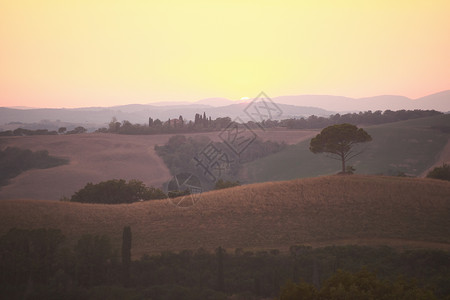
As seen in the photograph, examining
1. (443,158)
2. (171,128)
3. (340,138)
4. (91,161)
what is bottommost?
(91,161)

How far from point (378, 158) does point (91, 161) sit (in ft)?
232

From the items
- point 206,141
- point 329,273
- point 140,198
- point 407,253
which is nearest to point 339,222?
point 407,253

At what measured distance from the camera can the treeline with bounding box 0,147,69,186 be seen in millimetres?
92681

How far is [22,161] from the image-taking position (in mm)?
96938

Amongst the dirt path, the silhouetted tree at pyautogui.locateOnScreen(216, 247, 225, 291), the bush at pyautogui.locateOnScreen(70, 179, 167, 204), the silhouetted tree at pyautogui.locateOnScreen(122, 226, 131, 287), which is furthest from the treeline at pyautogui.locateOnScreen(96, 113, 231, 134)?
the silhouetted tree at pyautogui.locateOnScreen(216, 247, 225, 291)

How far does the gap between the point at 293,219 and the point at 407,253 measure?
11.7 meters

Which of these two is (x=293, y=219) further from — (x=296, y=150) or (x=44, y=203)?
(x=296, y=150)

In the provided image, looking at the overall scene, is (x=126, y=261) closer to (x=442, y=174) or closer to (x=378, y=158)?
(x=442, y=174)

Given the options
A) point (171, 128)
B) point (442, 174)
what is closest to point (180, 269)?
point (442, 174)

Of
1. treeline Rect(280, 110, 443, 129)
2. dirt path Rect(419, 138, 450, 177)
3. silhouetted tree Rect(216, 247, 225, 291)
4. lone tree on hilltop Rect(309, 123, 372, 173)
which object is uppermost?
treeline Rect(280, 110, 443, 129)

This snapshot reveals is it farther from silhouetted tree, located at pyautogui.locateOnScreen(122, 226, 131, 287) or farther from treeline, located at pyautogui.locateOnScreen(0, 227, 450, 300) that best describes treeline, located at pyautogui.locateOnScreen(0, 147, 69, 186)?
silhouetted tree, located at pyautogui.locateOnScreen(122, 226, 131, 287)

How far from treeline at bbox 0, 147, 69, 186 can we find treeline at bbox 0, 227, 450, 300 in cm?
6978

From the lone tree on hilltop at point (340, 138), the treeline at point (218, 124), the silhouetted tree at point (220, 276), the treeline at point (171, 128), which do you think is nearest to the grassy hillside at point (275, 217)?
the silhouetted tree at point (220, 276)

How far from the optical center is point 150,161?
107 m
